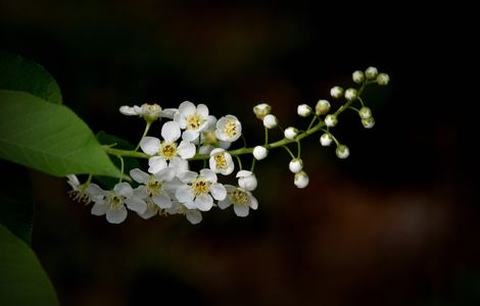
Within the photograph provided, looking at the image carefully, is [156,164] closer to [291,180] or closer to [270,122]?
[270,122]

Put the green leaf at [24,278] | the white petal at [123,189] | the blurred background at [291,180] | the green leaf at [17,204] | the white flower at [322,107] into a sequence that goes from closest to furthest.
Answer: the green leaf at [24,278], the green leaf at [17,204], the white petal at [123,189], the white flower at [322,107], the blurred background at [291,180]

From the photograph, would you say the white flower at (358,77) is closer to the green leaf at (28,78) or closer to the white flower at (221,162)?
the white flower at (221,162)

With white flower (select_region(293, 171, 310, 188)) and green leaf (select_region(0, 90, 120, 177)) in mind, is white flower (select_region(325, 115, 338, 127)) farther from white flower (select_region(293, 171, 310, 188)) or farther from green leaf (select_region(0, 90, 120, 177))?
green leaf (select_region(0, 90, 120, 177))

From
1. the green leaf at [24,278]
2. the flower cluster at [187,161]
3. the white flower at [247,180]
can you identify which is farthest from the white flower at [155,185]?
the green leaf at [24,278]

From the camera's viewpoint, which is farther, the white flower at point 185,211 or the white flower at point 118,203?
the white flower at point 185,211

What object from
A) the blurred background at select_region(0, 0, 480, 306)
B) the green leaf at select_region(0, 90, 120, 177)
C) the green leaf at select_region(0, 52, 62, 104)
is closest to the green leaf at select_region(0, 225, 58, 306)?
the green leaf at select_region(0, 90, 120, 177)
